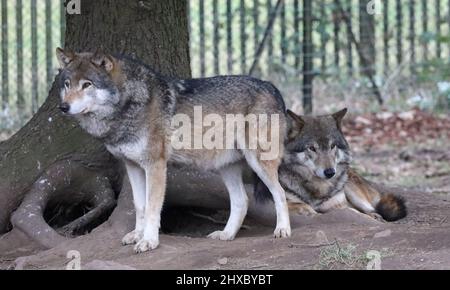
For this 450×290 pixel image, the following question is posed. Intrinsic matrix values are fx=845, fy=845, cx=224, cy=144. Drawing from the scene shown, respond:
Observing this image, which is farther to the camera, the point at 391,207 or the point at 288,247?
the point at 391,207

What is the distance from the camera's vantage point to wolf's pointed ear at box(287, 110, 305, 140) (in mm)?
7262

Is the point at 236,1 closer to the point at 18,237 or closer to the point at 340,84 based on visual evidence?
the point at 340,84

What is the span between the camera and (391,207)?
764cm

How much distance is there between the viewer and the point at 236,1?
41.2 feet

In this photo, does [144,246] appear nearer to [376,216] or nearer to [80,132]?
[80,132]

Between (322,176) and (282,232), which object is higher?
(322,176)

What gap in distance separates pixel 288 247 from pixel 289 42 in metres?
7.01

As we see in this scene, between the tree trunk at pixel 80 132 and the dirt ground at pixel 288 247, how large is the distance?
2.17 feet

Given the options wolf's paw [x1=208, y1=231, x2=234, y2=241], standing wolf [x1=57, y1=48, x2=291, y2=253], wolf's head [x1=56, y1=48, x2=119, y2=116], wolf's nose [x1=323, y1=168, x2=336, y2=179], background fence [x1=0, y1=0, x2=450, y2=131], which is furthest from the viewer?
background fence [x1=0, y1=0, x2=450, y2=131]

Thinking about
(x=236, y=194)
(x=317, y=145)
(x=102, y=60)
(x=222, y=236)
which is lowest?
(x=222, y=236)

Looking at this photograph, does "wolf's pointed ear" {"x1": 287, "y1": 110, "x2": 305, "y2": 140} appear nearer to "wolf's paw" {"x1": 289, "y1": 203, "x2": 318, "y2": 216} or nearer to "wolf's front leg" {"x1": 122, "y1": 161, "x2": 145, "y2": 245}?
"wolf's paw" {"x1": 289, "y1": 203, "x2": 318, "y2": 216}

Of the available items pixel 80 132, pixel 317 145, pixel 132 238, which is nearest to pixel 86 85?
pixel 132 238

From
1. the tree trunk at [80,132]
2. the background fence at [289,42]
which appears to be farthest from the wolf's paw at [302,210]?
the background fence at [289,42]

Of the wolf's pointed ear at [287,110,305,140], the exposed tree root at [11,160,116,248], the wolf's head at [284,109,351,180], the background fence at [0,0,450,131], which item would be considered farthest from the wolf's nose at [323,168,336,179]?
the background fence at [0,0,450,131]
